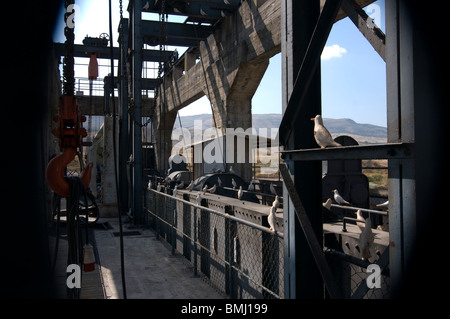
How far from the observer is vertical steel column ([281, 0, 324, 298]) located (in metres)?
3.11

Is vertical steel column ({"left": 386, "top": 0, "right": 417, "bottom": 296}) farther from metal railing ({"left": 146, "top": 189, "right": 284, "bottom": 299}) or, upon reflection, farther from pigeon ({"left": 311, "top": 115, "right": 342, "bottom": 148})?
metal railing ({"left": 146, "top": 189, "right": 284, "bottom": 299})

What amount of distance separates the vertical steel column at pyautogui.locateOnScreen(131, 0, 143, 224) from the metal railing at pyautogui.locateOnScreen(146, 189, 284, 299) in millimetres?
3515

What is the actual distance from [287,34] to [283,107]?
2.05 ft

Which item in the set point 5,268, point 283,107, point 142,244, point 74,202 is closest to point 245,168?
point 142,244

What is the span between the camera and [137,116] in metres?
12.2

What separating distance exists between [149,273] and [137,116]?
639 centimetres

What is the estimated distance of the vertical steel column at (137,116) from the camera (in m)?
12.1

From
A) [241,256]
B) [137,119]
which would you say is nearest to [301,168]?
[241,256]

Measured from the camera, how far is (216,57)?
47.8 feet

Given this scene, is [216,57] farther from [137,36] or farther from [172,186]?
[172,186]

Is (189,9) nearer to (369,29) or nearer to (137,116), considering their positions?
(137,116)

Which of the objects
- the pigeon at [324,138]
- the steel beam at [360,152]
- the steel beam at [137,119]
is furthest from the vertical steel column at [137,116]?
the pigeon at [324,138]

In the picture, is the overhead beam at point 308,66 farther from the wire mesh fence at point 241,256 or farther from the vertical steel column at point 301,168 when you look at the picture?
the wire mesh fence at point 241,256

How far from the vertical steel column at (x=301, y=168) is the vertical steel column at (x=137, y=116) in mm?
9289
